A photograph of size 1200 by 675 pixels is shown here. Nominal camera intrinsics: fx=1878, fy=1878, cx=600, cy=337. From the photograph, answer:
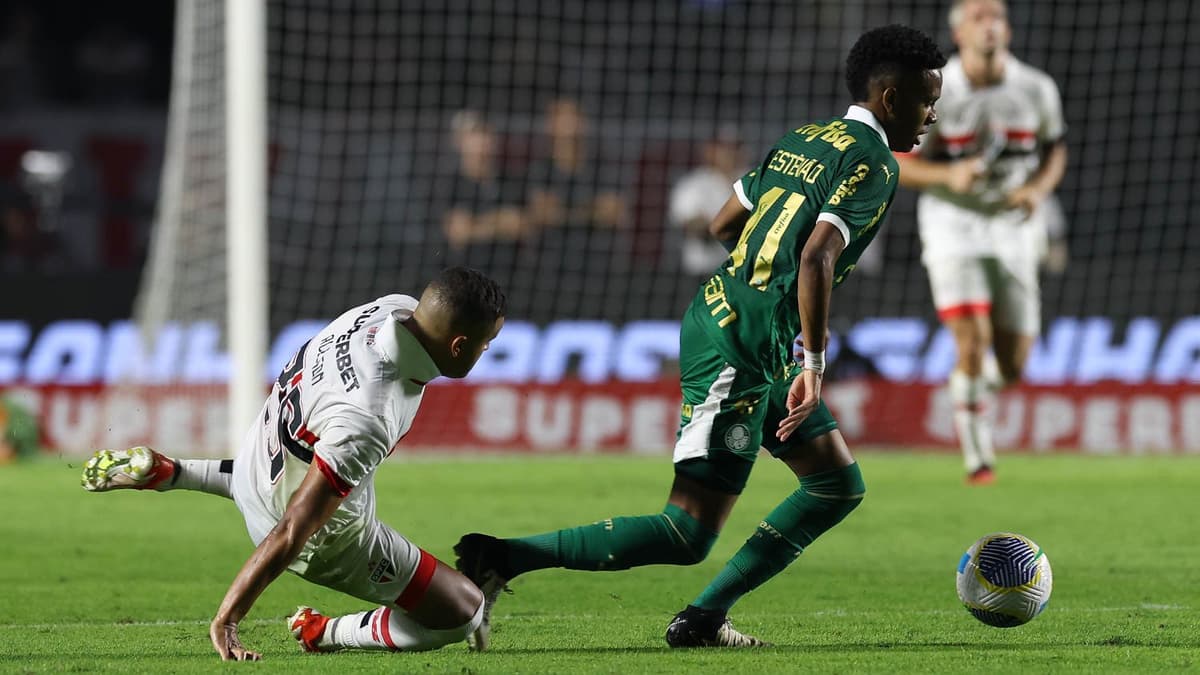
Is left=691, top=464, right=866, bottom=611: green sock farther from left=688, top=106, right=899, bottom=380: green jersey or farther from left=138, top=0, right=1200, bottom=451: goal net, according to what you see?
left=138, top=0, right=1200, bottom=451: goal net

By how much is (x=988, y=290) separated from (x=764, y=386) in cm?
632

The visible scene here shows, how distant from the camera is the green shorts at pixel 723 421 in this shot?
5543 mm

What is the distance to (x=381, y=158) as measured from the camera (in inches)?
691

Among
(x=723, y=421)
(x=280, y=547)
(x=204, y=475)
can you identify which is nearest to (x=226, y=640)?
(x=280, y=547)

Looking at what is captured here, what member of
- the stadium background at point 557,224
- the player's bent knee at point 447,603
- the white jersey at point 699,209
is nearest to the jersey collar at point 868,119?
the player's bent knee at point 447,603

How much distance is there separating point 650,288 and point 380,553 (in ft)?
32.2

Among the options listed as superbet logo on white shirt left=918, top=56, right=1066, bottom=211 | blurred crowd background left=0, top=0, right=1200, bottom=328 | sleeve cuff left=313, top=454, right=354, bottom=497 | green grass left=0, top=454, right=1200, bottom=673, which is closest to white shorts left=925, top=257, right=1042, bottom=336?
superbet logo on white shirt left=918, top=56, right=1066, bottom=211

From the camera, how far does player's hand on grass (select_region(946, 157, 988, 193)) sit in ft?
36.5

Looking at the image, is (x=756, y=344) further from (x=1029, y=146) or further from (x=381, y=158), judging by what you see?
(x=381, y=158)

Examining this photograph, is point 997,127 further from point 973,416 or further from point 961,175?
point 973,416

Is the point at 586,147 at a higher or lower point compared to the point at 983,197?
lower

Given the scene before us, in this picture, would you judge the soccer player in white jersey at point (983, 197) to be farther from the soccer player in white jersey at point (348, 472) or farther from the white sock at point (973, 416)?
the soccer player in white jersey at point (348, 472)

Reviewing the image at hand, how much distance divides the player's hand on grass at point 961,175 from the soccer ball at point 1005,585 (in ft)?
18.0

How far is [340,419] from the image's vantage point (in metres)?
4.96
